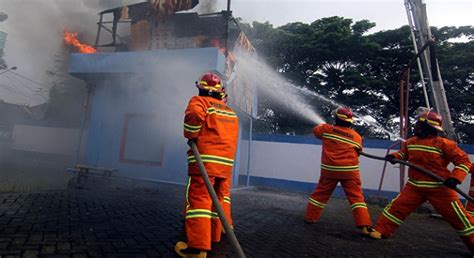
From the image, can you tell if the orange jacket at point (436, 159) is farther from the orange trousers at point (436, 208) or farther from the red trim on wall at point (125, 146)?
the red trim on wall at point (125, 146)

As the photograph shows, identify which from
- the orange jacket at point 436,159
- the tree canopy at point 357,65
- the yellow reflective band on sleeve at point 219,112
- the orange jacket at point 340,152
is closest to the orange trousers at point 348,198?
the orange jacket at point 340,152

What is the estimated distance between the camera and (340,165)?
15.4 feet

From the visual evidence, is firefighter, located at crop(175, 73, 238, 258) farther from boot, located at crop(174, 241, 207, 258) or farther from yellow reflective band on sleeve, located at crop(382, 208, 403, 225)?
yellow reflective band on sleeve, located at crop(382, 208, 403, 225)

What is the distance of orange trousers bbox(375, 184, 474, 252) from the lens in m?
3.70

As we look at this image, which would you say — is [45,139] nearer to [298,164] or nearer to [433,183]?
[298,164]

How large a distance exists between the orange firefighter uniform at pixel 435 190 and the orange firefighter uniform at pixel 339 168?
50 centimetres

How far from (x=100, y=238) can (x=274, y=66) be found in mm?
18827

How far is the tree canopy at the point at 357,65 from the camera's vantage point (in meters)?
17.6

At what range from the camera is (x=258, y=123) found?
21.2 m

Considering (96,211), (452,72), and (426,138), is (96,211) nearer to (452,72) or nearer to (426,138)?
(426,138)

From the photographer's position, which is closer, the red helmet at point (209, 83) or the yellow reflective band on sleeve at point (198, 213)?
the yellow reflective band on sleeve at point (198, 213)

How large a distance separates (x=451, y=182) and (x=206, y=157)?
119 inches

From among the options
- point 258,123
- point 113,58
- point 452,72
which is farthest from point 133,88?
point 452,72

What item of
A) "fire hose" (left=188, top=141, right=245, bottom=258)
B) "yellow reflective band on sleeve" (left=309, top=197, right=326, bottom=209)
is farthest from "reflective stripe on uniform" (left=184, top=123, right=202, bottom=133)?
"yellow reflective band on sleeve" (left=309, top=197, right=326, bottom=209)
